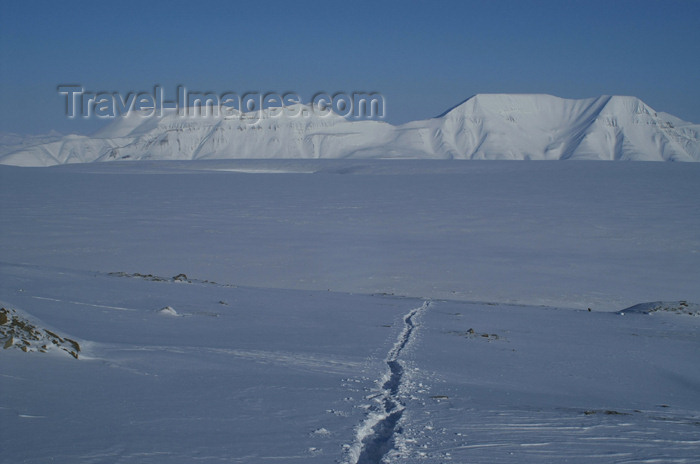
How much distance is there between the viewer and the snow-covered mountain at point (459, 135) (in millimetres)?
141250

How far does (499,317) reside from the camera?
738 cm

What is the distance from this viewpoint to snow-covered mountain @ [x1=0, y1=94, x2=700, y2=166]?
141 m

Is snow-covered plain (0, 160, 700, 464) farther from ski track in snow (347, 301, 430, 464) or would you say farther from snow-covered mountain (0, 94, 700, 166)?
snow-covered mountain (0, 94, 700, 166)

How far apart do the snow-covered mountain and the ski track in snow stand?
12269cm

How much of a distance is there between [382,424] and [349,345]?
7.00 ft

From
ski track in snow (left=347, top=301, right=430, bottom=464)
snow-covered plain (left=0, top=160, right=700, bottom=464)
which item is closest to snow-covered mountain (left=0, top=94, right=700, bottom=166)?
snow-covered plain (left=0, top=160, right=700, bottom=464)

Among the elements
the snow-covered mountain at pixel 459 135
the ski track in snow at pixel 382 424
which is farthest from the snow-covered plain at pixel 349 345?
the snow-covered mountain at pixel 459 135

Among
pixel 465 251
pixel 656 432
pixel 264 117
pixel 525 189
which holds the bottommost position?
pixel 656 432

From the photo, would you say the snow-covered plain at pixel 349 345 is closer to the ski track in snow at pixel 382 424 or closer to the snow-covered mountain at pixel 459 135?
the ski track in snow at pixel 382 424

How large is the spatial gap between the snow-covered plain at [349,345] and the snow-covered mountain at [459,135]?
11309cm

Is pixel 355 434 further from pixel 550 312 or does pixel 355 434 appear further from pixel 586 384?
pixel 550 312

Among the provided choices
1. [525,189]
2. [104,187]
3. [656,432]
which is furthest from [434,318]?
[104,187]

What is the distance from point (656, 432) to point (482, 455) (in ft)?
3.51

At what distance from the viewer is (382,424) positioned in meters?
3.09
